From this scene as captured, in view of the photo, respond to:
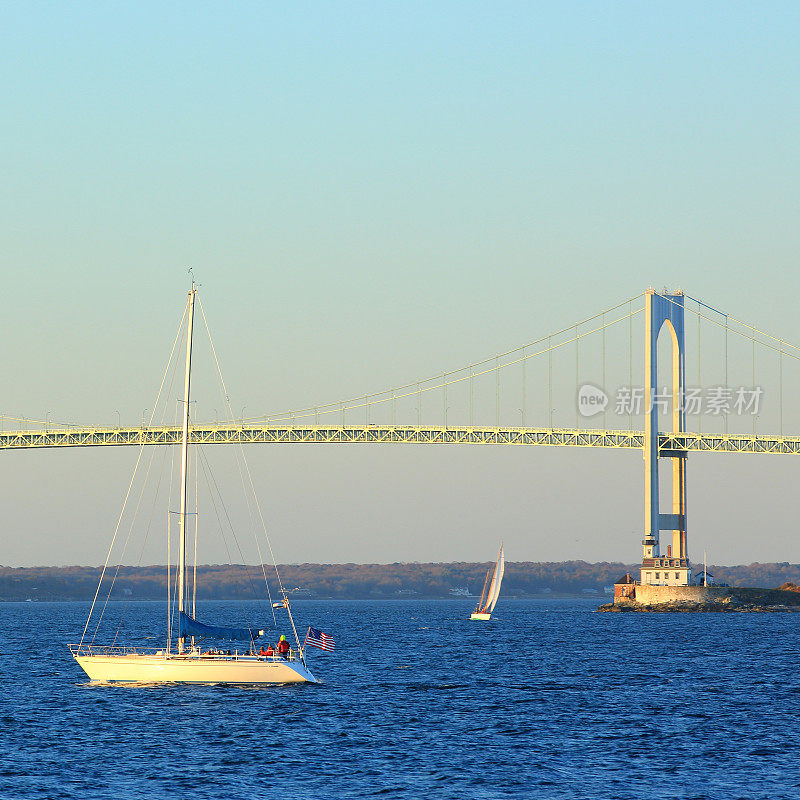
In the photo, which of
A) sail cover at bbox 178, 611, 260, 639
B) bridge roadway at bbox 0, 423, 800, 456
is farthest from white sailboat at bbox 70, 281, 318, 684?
bridge roadway at bbox 0, 423, 800, 456

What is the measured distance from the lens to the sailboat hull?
130 ft

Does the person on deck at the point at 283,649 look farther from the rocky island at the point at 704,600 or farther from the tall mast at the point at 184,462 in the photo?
the rocky island at the point at 704,600

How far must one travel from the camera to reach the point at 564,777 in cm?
2806

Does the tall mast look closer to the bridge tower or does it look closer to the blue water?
the blue water

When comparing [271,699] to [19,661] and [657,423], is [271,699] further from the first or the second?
[657,423]

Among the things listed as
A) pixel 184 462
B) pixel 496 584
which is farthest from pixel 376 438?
pixel 184 462

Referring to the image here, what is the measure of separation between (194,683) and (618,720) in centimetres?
1290

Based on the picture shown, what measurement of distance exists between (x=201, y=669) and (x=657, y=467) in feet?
232

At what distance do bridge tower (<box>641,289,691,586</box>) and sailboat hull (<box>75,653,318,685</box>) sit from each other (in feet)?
221

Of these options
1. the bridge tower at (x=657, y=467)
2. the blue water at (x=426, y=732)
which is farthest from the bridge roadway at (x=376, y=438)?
the blue water at (x=426, y=732)

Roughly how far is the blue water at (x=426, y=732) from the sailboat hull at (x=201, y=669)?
0.59 meters

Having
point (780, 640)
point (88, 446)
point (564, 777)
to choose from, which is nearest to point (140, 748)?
point (564, 777)

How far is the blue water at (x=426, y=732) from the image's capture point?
27.3m

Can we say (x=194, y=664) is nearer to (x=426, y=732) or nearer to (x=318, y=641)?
(x=318, y=641)
